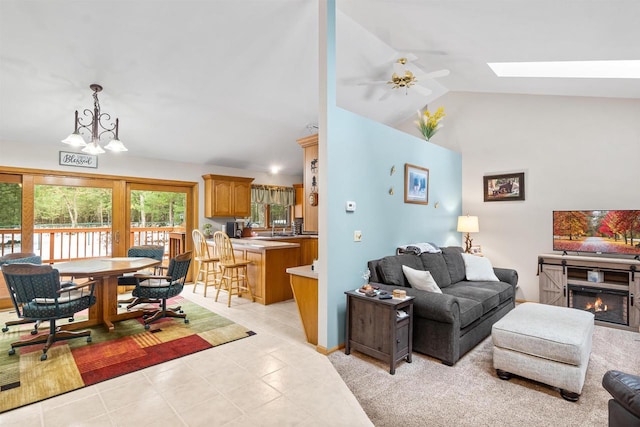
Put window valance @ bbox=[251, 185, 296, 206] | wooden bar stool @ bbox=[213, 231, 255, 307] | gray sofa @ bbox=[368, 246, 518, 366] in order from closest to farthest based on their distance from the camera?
1. gray sofa @ bbox=[368, 246, 518, 366]
2. wooden bar stool @ bbox=[213, 231, 255, 307]
3. window valance @ bbox=[251, 185, 296, 206]

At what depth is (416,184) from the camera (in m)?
4.43

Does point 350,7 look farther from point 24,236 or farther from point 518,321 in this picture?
point 24,236

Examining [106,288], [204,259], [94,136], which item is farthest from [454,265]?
[94,136]

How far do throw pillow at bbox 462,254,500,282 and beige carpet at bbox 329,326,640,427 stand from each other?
1.30 metres

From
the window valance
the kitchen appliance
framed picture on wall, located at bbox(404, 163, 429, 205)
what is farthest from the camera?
the window valance

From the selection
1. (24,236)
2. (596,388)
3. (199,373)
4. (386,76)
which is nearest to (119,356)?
(199,373)

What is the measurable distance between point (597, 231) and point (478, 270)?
1.62 meters

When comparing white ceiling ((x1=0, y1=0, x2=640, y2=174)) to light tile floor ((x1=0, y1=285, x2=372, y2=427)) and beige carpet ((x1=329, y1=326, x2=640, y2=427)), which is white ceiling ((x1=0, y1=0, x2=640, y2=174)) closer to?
beige carpet ((x1=329, y1=326, x2=640, y2=427))

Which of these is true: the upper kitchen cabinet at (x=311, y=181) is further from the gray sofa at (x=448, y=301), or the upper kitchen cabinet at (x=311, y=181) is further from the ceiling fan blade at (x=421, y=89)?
the ceiling fan blade at (x=421, y=89)

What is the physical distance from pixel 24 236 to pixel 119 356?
300 cm

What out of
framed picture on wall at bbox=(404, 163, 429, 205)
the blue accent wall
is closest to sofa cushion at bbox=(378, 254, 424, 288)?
the blue accent wall

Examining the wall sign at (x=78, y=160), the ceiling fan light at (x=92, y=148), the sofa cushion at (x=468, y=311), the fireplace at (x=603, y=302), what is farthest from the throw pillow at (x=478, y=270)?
the wall sign at (x=78, y=160)

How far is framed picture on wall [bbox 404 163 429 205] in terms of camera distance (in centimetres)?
420

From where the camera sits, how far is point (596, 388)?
2453 mm
